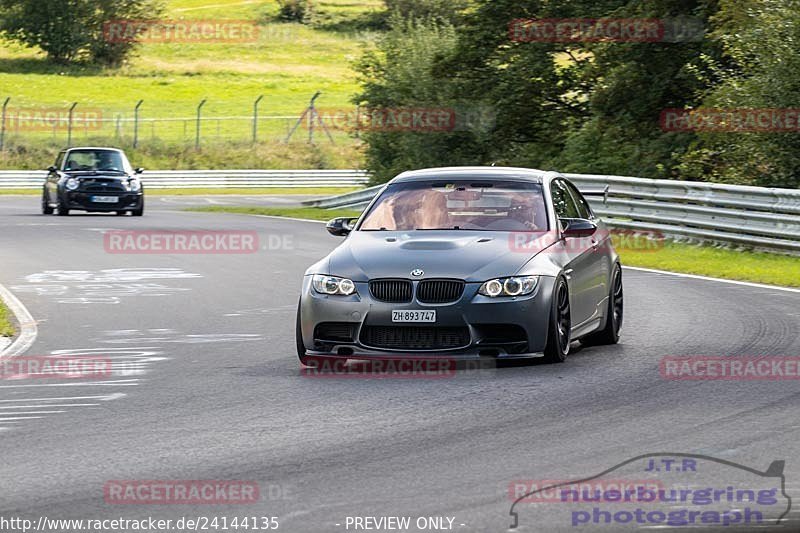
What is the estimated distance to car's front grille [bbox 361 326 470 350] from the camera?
10742 mm

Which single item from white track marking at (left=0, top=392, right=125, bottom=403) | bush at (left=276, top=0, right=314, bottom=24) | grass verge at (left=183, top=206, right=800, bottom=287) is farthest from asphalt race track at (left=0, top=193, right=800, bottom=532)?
bush at (left=276, top=0, right=314, bottom=24)

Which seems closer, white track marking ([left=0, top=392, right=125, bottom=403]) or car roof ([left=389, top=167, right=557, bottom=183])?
white track marking ([left=0, top=392, right=125, bottom=403])

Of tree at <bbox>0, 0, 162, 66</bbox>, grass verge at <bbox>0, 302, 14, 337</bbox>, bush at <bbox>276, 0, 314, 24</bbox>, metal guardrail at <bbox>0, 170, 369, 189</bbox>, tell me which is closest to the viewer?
grass verge at <bbox>0, 302, 14, 337</bbox>

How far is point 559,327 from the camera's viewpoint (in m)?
11.2

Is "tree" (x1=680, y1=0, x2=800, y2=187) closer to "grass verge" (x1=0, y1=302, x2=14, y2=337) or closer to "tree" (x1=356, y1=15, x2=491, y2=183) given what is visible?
"tree" (x1=356, y1=15, x2=491, y2=183)

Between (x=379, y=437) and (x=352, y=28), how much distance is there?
115993 millimetres

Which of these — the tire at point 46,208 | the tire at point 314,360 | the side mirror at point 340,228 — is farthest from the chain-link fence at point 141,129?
the tire at point 314,360

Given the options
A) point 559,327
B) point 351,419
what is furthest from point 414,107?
point 351,419

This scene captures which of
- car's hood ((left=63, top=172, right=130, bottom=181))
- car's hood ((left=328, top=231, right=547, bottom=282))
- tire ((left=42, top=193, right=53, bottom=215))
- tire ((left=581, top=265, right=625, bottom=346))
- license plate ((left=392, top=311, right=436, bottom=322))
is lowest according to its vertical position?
tire ((left=42, top=193, right=53, bottom=215))

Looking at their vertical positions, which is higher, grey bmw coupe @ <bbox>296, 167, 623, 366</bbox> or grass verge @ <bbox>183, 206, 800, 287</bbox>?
grey bmw coupe @ <bbox>296, 167, 623, 366</bbox>

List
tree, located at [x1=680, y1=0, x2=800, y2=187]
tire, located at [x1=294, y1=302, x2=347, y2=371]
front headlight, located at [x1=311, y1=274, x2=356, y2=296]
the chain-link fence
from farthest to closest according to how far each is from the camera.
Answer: the chain-link fence → tree, located at [x1=680, y1=0, x2=800, y2=187] → tire, located at [x1=294, y1=302, x2=347, y2=371] → front headlight, located at [x1=311, y1=274, x2=356, y2=296]

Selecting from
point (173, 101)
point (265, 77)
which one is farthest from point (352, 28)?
point (173, 101)

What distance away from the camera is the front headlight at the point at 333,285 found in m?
10.9

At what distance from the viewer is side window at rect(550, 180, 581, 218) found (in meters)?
12.4
